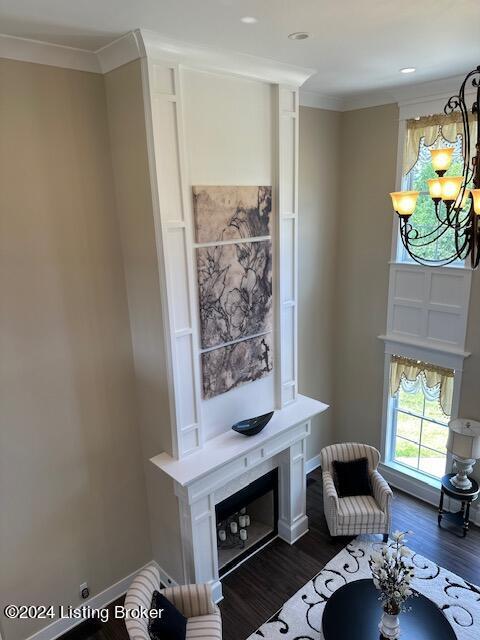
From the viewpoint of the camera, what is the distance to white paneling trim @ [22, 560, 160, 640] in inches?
145

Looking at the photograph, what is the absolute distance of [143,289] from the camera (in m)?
3.54

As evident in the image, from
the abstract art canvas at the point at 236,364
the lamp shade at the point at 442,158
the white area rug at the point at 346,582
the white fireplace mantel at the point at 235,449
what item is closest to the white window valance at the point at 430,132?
the lamp shade at the point at 442,158

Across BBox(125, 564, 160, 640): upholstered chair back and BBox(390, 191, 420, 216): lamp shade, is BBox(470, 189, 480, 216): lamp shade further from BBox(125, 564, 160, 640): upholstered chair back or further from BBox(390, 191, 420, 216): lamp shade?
BBox(125, 564, 160, 640): upholstered chair back

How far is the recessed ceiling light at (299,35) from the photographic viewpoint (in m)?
2.90

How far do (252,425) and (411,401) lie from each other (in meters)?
2.27

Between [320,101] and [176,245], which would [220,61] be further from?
[320,101]

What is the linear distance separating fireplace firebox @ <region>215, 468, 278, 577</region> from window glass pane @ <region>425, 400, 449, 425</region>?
1.92 metres

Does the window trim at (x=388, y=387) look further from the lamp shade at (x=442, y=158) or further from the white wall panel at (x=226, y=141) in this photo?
the lamp shade at (x=442, y=158)

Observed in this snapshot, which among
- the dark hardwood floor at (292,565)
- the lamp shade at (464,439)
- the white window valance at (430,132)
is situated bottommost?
the dark hardwood floor at (292,565)

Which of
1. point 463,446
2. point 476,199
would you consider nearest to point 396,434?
point 463,446

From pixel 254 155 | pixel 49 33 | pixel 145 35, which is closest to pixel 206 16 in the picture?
pixel 145 35

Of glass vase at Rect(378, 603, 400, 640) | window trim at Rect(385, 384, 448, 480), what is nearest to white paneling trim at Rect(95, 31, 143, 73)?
glass vase at Rect(378, 603, 400, 640)

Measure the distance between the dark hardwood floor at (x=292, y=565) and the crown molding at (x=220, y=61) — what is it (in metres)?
4.41

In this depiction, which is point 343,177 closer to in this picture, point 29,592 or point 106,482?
point 106,482
